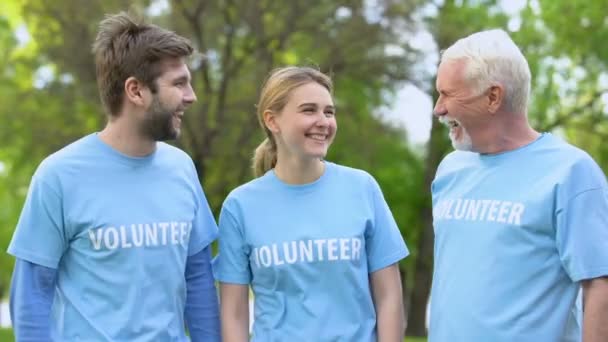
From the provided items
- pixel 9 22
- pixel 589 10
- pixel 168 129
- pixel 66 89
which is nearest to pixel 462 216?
pixel 168 129

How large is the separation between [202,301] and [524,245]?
1580mm

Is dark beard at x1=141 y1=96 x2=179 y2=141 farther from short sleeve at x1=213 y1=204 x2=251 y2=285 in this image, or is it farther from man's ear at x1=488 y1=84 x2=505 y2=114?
man's ear at x1=488 y1=84 x2=505 y2=114

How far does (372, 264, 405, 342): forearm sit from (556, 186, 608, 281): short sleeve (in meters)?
1.01

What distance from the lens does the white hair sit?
165 inches

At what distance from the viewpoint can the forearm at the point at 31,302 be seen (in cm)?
432

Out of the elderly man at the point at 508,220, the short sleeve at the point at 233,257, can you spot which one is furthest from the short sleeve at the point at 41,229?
the elderly man at the point at 508,220

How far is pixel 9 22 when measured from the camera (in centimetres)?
2653

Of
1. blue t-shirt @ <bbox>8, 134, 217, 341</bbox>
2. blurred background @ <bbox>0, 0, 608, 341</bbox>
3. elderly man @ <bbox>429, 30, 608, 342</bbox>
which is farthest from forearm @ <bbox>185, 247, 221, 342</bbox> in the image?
blurred background @ <bbox>0, 0, 608, 341</bbox>

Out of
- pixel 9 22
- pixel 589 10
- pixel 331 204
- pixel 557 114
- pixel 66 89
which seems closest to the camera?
pixel 331 204

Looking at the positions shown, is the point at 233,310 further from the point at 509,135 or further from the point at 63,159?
the point at 509,135

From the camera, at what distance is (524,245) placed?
402 centimetres

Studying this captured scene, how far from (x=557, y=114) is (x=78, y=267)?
19.8 m

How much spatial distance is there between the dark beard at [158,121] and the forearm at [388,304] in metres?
1.15

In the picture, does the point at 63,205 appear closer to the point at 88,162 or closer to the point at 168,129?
the point at 88,162
